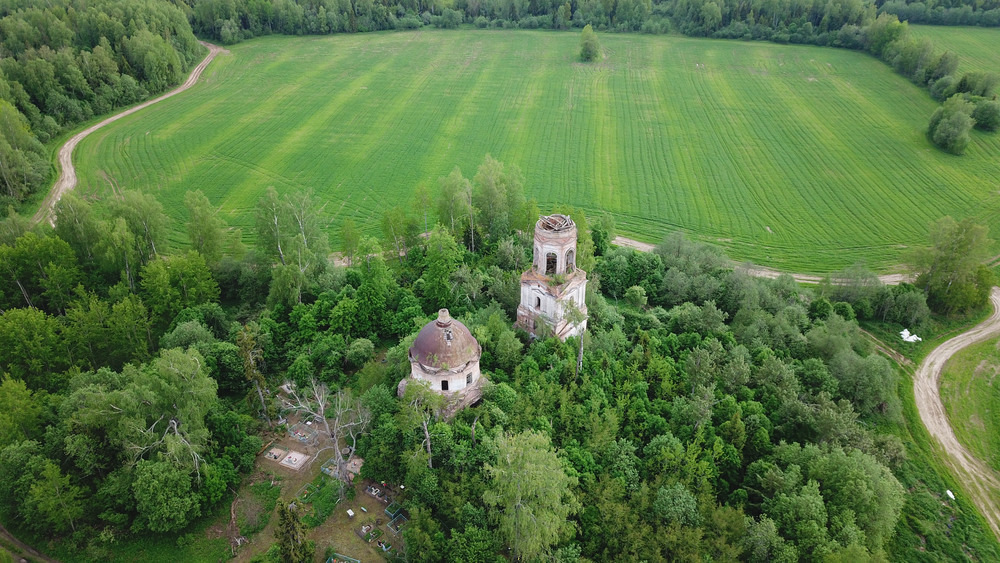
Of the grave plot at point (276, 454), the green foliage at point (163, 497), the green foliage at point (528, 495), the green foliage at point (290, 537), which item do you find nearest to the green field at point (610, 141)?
the grave plot at point (276, 454)

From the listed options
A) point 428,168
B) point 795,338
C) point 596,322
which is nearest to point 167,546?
point 596,322

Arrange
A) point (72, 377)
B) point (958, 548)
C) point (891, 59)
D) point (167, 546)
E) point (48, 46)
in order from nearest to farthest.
Result: point (167, 546)
point (958, 548)
point (72, 377)
point (48, 46)
point (891, 59)

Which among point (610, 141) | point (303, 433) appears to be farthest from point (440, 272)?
point (610, 141)

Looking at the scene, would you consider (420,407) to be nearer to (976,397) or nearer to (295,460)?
(295,460)

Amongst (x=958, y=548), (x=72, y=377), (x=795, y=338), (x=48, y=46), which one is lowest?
(x=958, y=548)

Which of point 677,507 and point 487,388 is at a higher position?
point 487,388

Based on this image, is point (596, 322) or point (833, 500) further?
point (596, 322)

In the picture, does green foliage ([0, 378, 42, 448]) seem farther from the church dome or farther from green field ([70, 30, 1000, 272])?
green field ([70, 30, 1000, 272])

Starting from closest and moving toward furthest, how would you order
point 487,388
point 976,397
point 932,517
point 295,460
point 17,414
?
point 17,414
point 932,517
point 295,460
point 487,388
point 976,397

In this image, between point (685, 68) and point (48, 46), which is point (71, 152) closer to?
point (48, 46)
